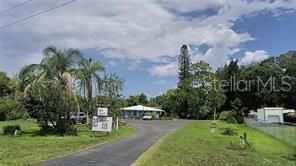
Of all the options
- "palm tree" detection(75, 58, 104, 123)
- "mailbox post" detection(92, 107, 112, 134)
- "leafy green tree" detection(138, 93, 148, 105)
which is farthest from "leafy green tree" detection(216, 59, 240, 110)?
"mailbox post" detection(92, 107, 112, 134)

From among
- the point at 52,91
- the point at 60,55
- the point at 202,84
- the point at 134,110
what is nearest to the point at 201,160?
the point at 52,91

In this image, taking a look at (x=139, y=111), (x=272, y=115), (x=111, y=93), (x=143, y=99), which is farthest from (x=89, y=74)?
(x=143, y=99)

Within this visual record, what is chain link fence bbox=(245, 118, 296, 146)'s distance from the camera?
112 feet

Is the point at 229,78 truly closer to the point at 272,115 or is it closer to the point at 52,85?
the point at 272,115

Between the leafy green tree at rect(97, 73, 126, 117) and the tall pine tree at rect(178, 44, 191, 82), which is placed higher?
the tall pine tree at rect(178, 44, 191, 82)

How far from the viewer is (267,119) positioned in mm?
61719

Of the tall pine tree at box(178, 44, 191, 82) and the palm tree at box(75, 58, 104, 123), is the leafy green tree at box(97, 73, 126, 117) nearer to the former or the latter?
the palm tree at box(75, 58, 104, 123)

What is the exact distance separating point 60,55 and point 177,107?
232 ft

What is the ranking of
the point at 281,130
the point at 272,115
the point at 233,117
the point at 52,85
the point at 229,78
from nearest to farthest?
the point at 52,85, the point at 281,130, the point at 272,115, the point at 233,117, the point at 229,78

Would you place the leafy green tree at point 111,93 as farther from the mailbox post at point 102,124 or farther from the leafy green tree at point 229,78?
the leafy green tree at point 229,78

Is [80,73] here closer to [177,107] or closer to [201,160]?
[201,160]

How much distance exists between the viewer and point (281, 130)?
38906 millimetres

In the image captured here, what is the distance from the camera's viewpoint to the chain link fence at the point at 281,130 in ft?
112

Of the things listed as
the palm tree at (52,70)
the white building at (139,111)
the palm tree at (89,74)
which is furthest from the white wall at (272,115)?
the white building at (139,111)
